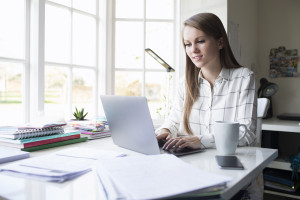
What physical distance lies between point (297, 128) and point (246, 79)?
1089mm

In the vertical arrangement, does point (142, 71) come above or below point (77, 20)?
below

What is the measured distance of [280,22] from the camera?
9.37 feet

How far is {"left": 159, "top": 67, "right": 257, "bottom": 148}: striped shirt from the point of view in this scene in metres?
1.28

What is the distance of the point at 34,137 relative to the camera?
1087 mm

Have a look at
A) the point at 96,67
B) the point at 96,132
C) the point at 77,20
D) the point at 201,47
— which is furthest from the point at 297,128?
the point at 77,20

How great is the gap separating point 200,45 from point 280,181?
1563 mm

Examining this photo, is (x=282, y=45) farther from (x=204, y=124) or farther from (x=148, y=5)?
(x=204, y=124)

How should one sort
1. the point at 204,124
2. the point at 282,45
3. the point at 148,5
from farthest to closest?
1. the point at 282,45
2. the point at 148,5
3. the point at 204,124

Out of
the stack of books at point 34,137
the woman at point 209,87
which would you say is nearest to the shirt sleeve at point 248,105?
the woman at point 209,87

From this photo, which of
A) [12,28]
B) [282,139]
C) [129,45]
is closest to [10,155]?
[12,28]

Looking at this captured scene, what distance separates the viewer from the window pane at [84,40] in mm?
2442

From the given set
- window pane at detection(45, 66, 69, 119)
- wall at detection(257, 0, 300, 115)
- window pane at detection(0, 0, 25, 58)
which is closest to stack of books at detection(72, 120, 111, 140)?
window pane at detection(45, 66, 69, 119)

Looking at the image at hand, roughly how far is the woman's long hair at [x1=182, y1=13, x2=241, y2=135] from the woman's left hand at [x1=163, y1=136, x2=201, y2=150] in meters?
0.43

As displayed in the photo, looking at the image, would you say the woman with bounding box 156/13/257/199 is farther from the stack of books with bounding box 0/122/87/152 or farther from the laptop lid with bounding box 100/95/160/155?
the stack of books with bounding box 0/122/87/152
